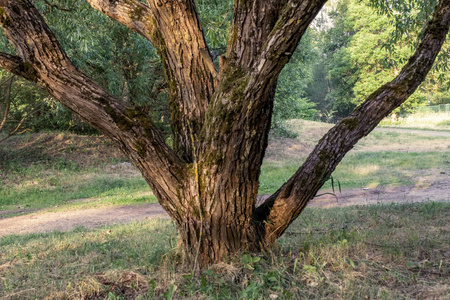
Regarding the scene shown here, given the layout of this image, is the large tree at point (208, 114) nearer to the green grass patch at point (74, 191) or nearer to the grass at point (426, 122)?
the green grass patch at point (74, 191)

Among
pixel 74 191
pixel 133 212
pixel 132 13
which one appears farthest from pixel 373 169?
pixel 132 13

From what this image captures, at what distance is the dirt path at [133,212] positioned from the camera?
8.01 metres

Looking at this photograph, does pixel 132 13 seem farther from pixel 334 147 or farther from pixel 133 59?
pixel 133 59

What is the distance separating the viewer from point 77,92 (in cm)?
357

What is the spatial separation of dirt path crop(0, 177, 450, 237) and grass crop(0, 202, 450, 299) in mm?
2857

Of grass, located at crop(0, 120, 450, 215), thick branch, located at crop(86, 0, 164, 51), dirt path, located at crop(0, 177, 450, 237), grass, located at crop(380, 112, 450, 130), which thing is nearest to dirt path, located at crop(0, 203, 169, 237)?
dirt path, located at crop(0, 177, 450, 237)

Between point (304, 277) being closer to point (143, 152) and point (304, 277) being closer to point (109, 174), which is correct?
point (143, 152)

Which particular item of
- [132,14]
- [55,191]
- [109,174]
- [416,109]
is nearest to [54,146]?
[109,174]

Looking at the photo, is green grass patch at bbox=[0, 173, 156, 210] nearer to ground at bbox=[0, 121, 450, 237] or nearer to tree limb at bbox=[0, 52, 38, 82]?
ground at bbox=[0, 121, 450, 237]

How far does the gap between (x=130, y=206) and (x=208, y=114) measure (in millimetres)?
7225

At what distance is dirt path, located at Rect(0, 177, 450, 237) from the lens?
801 cm

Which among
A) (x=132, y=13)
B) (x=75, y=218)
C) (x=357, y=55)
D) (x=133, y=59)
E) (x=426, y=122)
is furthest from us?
(x=357, y=55)

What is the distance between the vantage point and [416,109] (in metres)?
46.2

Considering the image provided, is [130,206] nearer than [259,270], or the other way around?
[259,270]
